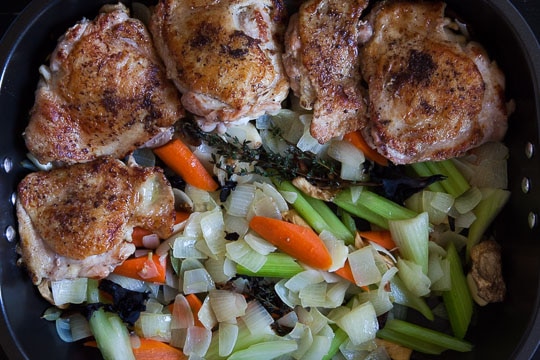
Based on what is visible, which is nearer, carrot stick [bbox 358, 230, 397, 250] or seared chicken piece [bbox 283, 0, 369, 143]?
seared chicken piece [bbox 283, 0, 369, 143]

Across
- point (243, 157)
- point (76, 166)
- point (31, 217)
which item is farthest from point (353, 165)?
point (31, 217)

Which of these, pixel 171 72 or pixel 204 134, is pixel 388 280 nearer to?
pixel 204 134

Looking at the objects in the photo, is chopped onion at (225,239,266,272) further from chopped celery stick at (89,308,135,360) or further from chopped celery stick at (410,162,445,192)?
chopped celery stick at (410,162,445,192)

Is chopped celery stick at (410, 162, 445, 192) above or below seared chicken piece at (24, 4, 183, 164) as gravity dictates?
below

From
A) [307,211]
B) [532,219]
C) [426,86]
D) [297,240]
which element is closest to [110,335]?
[297,240]

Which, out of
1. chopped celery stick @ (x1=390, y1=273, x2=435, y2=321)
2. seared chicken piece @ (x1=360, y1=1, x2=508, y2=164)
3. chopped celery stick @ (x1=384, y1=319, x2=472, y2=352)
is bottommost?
chopped celery stick @ (x1=384, y1=319, x2=472, y2=352)

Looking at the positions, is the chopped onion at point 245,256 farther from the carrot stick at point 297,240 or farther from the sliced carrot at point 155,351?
the sliced carrot at point 155,351

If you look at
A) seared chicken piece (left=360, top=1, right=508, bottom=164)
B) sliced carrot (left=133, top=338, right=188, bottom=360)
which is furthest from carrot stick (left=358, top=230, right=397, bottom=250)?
sliced carrot (left=133, top=338, right=188, bottom=360)
